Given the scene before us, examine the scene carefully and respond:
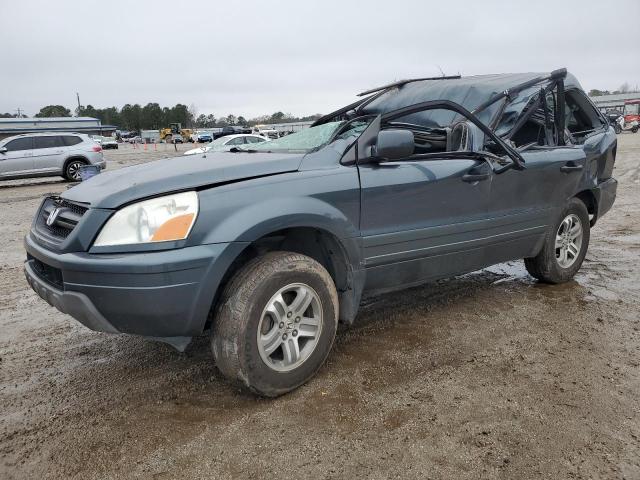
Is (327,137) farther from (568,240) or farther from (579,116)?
(579,116)

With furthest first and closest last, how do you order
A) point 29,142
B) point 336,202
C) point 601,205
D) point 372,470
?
point 29,142
point 601,205
point 336,202
point 372,470

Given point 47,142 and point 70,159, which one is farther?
point 70,159

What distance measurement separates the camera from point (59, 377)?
3.07 meters


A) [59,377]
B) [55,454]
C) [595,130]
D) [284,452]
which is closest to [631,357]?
[284,452]

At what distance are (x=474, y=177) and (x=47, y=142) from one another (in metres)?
15.2

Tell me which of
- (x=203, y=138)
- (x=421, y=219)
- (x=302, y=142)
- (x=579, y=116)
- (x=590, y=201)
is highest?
(x=579, y=116)

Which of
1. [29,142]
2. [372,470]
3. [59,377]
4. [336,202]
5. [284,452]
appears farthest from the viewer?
[29,142]

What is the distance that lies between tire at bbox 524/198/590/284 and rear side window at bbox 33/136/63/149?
15.0 metres

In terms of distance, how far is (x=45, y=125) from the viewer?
62219mm

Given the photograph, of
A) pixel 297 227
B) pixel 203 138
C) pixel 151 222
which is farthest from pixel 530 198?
pixel 203 138

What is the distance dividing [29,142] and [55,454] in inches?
605

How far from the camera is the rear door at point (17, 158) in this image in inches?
584

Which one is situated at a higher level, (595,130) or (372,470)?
(595,130)

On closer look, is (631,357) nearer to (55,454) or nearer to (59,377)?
(55,454)
